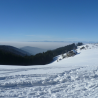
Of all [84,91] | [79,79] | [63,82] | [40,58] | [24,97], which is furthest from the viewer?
[40,58]

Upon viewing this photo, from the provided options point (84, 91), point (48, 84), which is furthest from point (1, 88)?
point (84, 91)

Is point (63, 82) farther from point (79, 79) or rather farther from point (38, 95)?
point (38, 95)

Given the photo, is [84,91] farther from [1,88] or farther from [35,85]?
[1,88]

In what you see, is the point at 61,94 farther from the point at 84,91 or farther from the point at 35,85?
the point at 35,85

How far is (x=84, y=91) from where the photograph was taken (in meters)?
4.10

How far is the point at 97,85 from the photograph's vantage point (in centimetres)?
459

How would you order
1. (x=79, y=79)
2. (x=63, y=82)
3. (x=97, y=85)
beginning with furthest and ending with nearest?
(x=79, y=79)
(x=63, y=82)
(x=97, y=85)

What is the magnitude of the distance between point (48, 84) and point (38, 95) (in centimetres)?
108

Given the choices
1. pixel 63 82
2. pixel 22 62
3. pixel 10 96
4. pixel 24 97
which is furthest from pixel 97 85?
pixel 22 62

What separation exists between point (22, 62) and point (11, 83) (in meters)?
26.9

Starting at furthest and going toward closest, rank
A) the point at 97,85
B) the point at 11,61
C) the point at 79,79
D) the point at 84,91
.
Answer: the point at 11,61, the point at 79,79, the point at 97,85, the point at 84,91

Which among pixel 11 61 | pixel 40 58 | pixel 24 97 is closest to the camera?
pixel 24 97

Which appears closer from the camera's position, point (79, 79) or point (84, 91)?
point (84, 91)

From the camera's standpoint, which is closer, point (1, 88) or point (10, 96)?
point (10, 96)
